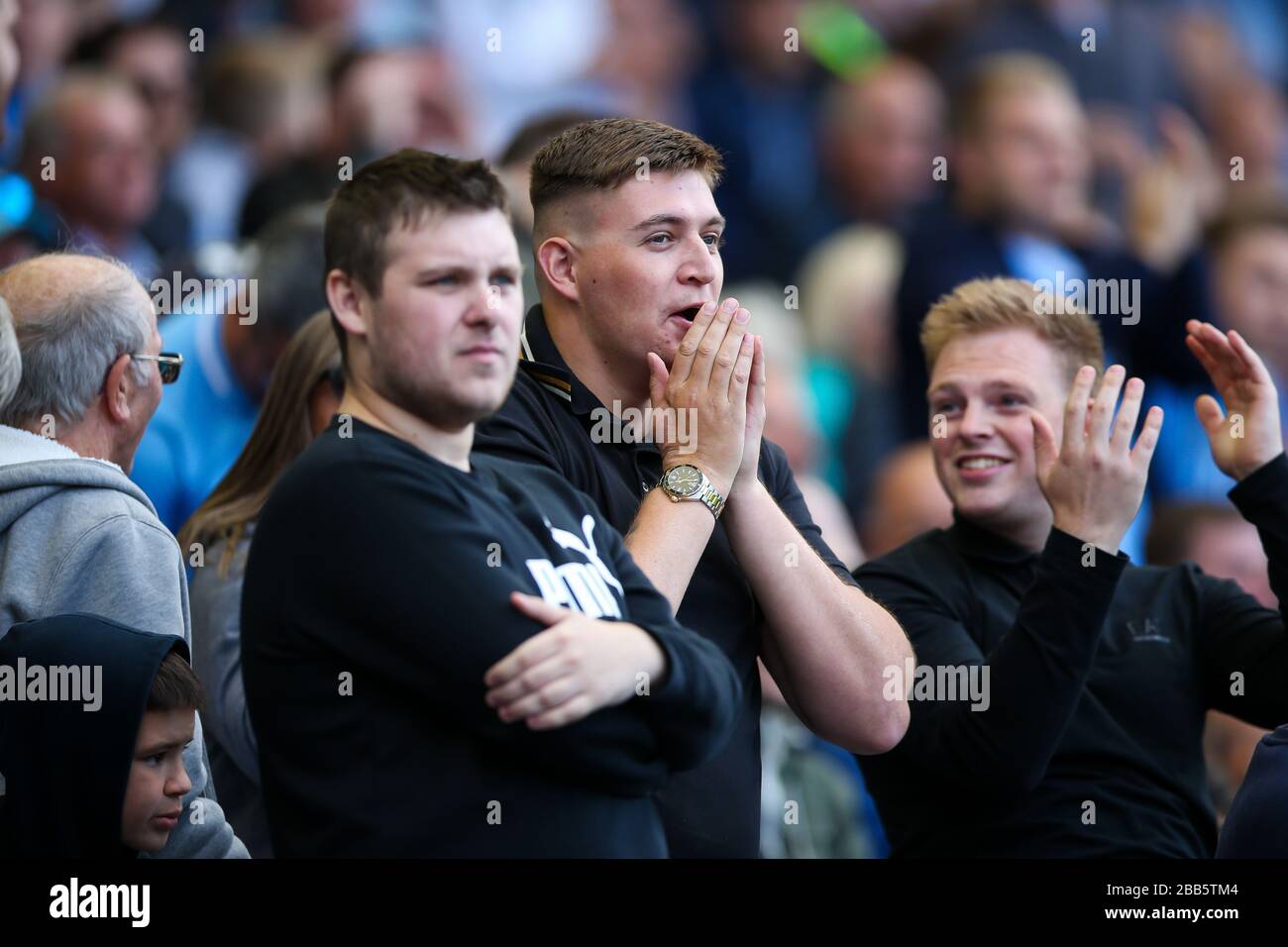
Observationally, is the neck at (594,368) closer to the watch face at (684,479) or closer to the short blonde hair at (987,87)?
the watch face at (684,479)

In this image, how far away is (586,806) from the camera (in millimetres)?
2262

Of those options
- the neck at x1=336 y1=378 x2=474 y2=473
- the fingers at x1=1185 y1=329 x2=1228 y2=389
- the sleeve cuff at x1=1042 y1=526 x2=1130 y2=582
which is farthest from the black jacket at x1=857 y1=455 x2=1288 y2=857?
the neck at x1=336 y1=378 x2=474 y2=473

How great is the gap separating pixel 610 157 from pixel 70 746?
4.07ft

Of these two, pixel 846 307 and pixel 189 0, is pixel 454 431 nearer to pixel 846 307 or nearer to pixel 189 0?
pixel 846 307

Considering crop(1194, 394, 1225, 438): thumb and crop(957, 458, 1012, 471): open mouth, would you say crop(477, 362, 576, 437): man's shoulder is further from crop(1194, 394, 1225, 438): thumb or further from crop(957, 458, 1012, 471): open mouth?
crop(1194, 394, 1225, 438): thumb

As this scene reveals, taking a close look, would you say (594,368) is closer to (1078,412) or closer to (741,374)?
(741,374)

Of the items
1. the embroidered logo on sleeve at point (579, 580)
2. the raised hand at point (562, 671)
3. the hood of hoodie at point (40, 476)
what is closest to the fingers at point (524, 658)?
the raised hand at point (562, 671)

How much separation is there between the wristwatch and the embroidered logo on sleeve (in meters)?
0.29

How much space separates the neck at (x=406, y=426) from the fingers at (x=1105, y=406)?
4.25 ft

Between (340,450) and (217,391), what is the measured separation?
213cm

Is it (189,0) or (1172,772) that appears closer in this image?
(1172,772)

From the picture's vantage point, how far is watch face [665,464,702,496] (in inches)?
106

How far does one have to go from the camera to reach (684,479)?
2711 millimetres
